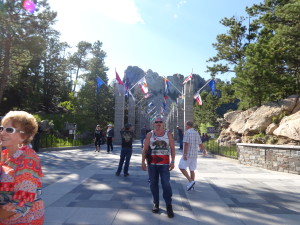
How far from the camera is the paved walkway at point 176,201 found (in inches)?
174

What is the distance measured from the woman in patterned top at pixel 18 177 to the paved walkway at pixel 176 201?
2.46 meters

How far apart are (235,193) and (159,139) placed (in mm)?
2808

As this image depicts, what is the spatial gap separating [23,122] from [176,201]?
4184 mm

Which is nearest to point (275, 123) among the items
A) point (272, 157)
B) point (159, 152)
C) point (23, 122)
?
point (272, 157)

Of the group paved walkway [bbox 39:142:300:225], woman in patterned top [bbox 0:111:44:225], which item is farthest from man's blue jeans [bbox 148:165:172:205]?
woman in patterned top [bbox 0:111:44:225]

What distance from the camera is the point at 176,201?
555 centimetres

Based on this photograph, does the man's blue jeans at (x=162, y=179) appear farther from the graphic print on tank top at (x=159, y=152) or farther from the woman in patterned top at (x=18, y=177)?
the woman in patterned top at (x=18, y=177)

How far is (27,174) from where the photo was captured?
1.84 meters

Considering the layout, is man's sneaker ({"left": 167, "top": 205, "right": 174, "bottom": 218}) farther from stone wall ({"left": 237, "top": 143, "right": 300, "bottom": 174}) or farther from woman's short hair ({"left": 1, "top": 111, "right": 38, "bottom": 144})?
stone wall ({"left": 237, "top": 143, "right": 300, "bottom": 174})

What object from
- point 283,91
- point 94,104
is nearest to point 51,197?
point 283,91

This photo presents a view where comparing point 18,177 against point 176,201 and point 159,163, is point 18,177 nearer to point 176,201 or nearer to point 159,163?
point 159,163

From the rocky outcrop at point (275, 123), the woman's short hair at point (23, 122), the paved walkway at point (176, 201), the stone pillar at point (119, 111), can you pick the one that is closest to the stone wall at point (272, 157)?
the paved walkway at point (176, 201)

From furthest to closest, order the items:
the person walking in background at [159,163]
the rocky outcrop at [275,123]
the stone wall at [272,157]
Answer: the rocky outcrop at [275,123] < the stone wall at [272,157] < the person walking in background at [159,163]

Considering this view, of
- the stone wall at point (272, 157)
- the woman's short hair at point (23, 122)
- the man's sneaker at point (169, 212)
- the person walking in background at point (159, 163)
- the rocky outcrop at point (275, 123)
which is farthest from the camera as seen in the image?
the rocky outcrop at point (275, 123)
